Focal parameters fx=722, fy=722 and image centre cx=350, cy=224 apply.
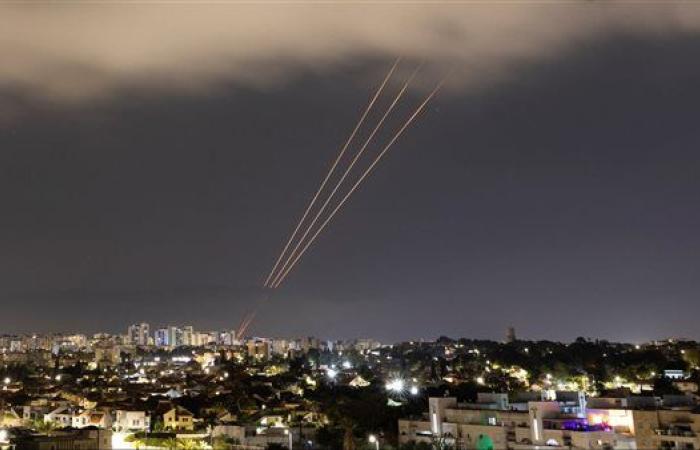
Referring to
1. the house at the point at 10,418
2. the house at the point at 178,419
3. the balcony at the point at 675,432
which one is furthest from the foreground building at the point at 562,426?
the house at the point at 10,418

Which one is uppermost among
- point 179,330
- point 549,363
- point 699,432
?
point 179,330

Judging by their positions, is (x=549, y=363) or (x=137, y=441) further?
(x=549, y=363)

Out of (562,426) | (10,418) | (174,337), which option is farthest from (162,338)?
(562,426)

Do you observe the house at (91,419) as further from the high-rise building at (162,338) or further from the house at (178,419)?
the high-rise building at (162,338)

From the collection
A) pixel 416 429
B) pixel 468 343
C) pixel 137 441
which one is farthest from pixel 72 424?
pixel 468 343

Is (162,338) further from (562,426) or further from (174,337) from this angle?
(562,426)

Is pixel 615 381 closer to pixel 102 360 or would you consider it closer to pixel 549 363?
pixel 549 363
